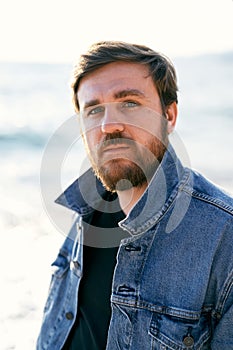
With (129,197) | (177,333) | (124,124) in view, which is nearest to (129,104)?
(124,124)

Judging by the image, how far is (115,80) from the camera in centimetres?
236

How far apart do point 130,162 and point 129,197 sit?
0.15 meters

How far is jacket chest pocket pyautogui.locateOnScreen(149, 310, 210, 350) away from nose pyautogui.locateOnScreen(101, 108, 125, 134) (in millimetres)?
664

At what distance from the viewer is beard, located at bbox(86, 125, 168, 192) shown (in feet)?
7.55

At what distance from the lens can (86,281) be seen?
2447 millimetres

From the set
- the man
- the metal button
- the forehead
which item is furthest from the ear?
the metal button

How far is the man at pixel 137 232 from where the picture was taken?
2.07 metres

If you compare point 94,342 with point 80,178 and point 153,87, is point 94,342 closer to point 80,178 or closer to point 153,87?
point 80,178

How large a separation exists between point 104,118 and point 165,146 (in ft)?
0.83

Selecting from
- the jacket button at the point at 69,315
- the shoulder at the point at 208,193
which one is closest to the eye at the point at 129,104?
the shoulder at the point at 208,193

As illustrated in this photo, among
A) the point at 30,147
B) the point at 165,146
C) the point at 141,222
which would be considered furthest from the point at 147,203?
the point at 30,147

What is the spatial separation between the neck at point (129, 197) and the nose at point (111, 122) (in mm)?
231

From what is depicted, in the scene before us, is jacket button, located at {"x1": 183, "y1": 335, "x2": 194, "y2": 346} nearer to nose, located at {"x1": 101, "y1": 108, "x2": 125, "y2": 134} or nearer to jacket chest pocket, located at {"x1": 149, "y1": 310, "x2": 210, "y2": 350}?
jacket chest pocket, located at {"x1": 149, "y1": 310, "x2": 210, "y2": 350}

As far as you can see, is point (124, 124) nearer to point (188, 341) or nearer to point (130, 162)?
point (130, 162)
